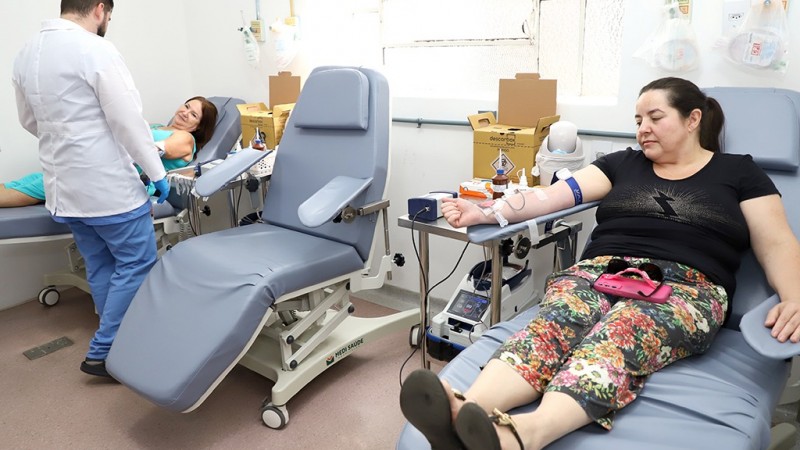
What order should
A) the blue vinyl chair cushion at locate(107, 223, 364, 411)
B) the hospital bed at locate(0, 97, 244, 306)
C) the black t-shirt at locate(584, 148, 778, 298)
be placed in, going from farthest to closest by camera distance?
the hospital bed at locate(0, 97, 244, 306) → the blue vinyl chair cushion at locate(107, 223, 364, 411) → the black t-shirt at locate(584, 148, 778, 298)

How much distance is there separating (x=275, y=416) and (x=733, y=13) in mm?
1937

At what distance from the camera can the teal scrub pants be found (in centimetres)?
219

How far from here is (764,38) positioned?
1.75m

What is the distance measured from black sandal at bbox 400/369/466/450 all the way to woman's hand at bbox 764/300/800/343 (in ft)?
2.33

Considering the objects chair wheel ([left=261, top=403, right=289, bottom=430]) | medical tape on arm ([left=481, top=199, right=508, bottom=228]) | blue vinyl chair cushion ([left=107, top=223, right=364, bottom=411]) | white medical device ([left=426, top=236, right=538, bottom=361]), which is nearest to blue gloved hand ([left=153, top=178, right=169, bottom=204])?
blue vinyl chair cushion ([left=107, top=223, right=364, bottom=411])

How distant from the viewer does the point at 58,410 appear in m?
2.07

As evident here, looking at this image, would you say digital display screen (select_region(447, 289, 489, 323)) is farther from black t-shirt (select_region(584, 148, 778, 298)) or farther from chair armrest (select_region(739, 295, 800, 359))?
chair armrest (select_region(739, 295, 800, 359))

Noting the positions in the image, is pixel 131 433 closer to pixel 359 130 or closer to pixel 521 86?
pixel 359 130

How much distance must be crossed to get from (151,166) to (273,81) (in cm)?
106

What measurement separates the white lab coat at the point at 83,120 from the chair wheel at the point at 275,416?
0.91 metres

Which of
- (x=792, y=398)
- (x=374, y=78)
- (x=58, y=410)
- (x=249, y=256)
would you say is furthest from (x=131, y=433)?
(x=792, y=398)

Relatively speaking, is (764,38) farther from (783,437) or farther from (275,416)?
(275,416)

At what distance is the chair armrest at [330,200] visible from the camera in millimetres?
1850

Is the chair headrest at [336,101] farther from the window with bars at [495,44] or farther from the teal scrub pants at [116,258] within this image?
the teal scrub pants at [116,258]
